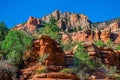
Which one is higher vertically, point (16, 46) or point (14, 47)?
point (16, 46)

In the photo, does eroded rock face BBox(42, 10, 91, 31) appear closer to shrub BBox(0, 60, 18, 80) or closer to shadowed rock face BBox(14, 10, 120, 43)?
shadowed rock face BBox(14, 10, 120, 43)

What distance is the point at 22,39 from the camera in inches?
1884

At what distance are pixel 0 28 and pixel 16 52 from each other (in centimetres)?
1209

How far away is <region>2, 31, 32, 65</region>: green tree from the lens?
144 feet

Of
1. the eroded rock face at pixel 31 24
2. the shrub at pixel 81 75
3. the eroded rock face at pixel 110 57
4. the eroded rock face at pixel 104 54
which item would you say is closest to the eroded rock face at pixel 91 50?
the eroded rock face at pixel 104 54

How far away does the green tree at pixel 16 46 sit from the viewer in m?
43.9

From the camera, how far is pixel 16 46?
1805 inches

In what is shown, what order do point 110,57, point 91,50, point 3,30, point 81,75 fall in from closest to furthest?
point 81,75 → point 3,30 → point 91,50 → point 110,57

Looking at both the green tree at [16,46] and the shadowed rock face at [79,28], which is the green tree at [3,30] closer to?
the green tree at [16,46]

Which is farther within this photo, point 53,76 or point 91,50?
point 91,50

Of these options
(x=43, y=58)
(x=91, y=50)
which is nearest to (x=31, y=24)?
(x=91, y=50)

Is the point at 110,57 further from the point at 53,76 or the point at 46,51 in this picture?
the point at 53,76

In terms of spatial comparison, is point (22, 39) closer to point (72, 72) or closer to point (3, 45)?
point (3, 45)

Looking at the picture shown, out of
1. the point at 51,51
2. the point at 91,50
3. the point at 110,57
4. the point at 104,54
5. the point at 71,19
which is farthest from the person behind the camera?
the point at 71,19
